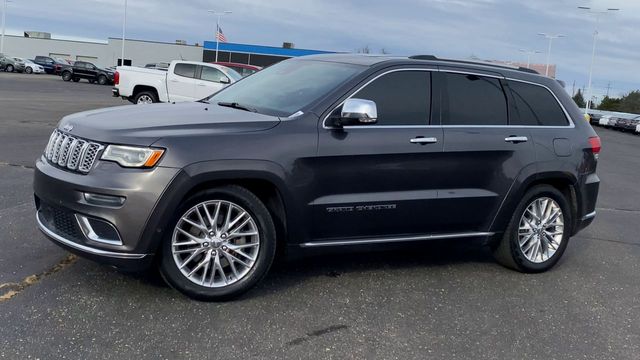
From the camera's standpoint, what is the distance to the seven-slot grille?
159 inches

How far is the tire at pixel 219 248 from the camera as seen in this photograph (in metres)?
4.20

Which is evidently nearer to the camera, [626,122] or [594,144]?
[594,144]

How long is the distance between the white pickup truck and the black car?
29.9 meters

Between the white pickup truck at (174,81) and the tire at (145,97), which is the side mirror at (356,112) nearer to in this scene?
the white pickup truck at (174,81)

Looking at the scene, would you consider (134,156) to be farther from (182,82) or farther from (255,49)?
(255,49)

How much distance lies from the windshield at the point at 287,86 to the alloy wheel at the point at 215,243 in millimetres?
865

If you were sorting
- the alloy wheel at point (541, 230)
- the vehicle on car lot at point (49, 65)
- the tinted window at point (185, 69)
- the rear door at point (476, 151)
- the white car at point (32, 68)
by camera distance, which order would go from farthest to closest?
the vehicle on car lot at point (49, 65)
the white car at point (32, 68)
the tinted window at point (185, 69)
the alloy wheel at point (541, 230)
the rear door at point (476, 151)

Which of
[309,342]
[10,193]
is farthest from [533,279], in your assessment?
[10,193]

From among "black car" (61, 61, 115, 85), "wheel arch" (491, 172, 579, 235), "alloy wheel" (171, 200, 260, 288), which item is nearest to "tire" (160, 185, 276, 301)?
"alloy wheel" (171, 200, 260, 288)

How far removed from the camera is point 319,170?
4.47 meters

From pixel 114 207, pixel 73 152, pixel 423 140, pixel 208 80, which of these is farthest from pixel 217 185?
pixel 208 80

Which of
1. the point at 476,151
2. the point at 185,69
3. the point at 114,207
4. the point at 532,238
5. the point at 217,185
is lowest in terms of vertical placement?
the point at 532,238

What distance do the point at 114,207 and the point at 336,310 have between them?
1.65 meters

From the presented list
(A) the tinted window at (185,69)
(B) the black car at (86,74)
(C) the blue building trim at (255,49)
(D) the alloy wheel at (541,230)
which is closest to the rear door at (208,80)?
(A) the tinted window at (185,69)
